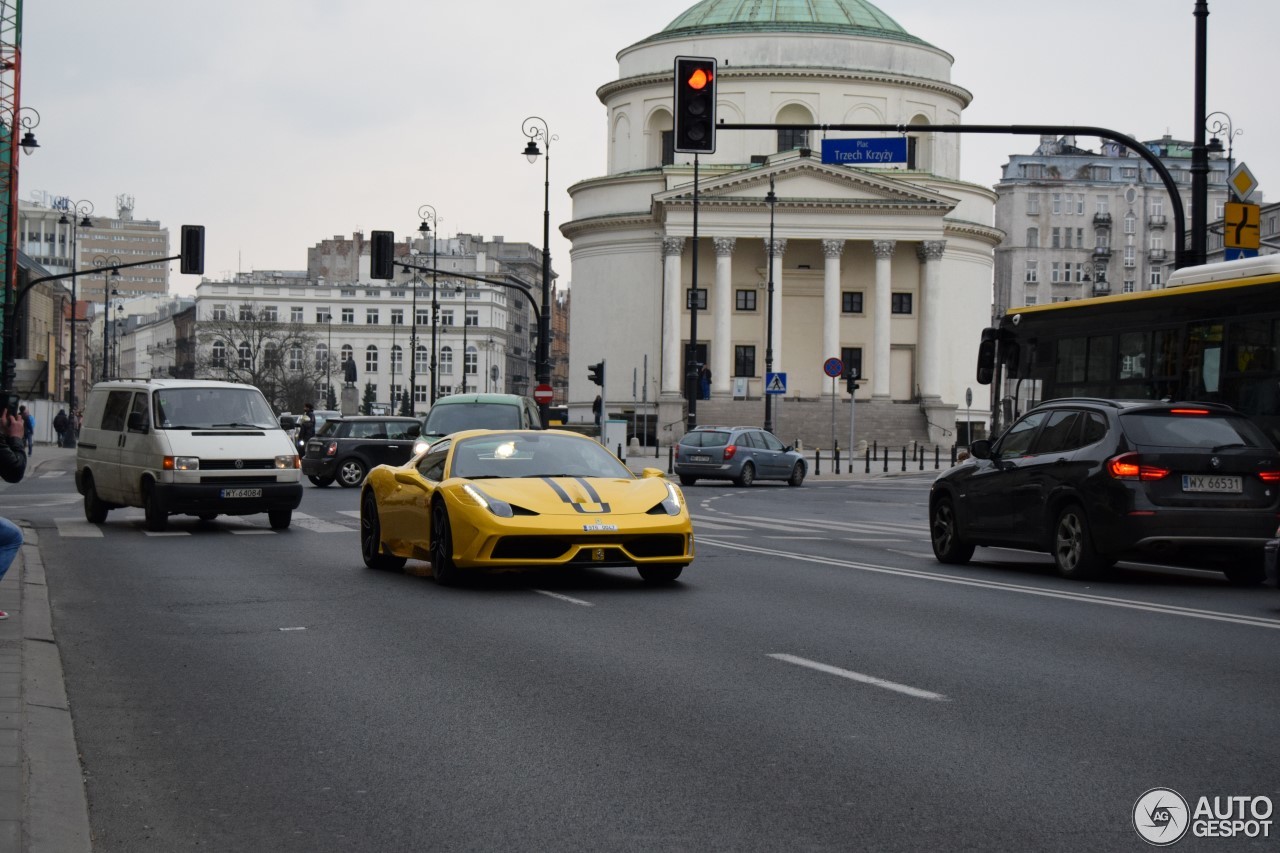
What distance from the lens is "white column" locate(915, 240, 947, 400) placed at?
8850 centimetres

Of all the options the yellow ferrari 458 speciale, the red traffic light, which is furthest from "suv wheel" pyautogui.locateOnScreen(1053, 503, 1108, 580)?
the red traffic light

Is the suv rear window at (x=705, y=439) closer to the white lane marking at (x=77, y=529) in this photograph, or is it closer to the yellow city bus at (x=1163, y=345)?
the yellow city bus at (x=1163, y=345)

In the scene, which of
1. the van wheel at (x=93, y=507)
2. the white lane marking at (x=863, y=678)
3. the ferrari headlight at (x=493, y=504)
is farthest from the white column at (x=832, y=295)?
the white lane marking at (x=863, y=678)

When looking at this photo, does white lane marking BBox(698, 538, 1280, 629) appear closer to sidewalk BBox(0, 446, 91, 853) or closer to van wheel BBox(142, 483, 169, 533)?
van wheel BBox(142, 483, 169, 533)

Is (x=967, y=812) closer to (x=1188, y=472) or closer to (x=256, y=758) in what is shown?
(x=256, y=758)

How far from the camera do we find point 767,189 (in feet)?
282

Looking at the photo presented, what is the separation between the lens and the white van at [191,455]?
2198cm

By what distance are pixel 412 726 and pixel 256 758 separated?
0.84m

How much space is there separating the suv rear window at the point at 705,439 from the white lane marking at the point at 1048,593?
959 inches

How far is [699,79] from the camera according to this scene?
22344 mm

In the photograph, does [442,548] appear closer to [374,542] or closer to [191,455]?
[374,542]

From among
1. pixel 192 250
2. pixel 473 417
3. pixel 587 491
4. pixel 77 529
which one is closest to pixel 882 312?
pixel 192 250

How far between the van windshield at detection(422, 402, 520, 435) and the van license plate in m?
9.10

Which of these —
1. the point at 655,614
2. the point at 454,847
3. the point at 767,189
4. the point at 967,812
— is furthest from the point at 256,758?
the point at 767,189
